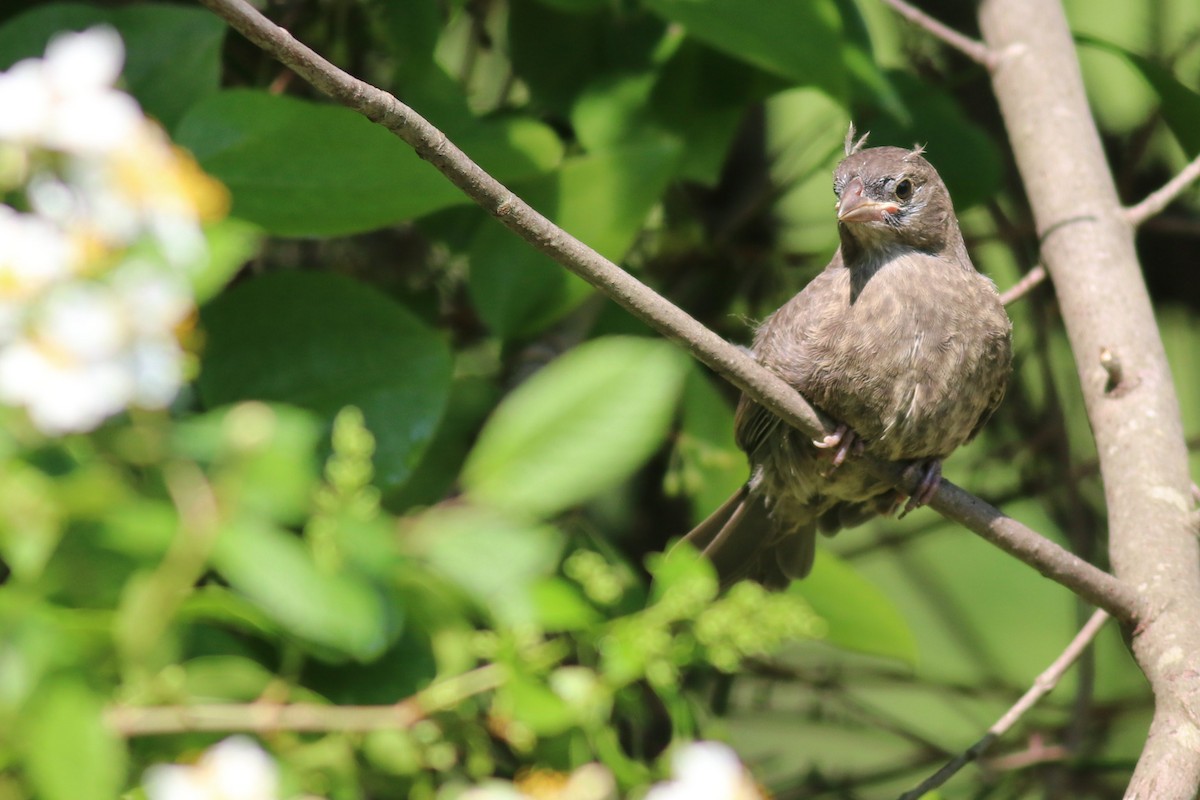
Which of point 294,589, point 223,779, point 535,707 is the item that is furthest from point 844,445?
point 223,779

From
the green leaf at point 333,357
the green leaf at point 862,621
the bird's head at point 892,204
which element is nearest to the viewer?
the green leaf at point 333,357

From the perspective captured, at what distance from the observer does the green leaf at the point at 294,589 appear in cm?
176

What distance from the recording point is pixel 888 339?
101 inches

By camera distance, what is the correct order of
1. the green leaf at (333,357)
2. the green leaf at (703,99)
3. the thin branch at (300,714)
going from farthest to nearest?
the green leaf at (703,99) < the green leaf at (333,357) < the thin branch at (300,714)

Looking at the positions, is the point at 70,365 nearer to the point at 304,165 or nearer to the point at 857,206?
the point at 304,165

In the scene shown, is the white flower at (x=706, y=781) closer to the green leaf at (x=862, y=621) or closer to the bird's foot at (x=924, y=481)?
the bird's foot at (x=924, y=481)

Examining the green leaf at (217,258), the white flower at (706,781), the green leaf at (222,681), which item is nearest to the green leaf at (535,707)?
the white flower at (706,781)

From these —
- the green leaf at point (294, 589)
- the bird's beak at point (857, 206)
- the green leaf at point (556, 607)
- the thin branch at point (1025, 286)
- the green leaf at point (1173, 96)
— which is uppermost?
the green leaf at point (1173, 96)

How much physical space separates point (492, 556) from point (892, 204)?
1062 mm

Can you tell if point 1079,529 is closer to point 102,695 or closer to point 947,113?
point 947,113

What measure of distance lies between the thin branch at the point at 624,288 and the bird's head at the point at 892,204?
1.64 feet

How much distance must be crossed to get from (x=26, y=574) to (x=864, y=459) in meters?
1.42

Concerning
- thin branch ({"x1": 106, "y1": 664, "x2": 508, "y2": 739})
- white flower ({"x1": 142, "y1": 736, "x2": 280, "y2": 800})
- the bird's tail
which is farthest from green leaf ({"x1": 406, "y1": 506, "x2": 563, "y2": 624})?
the bird's tail

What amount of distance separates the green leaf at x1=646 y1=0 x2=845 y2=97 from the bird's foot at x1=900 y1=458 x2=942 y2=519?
0.72 m
